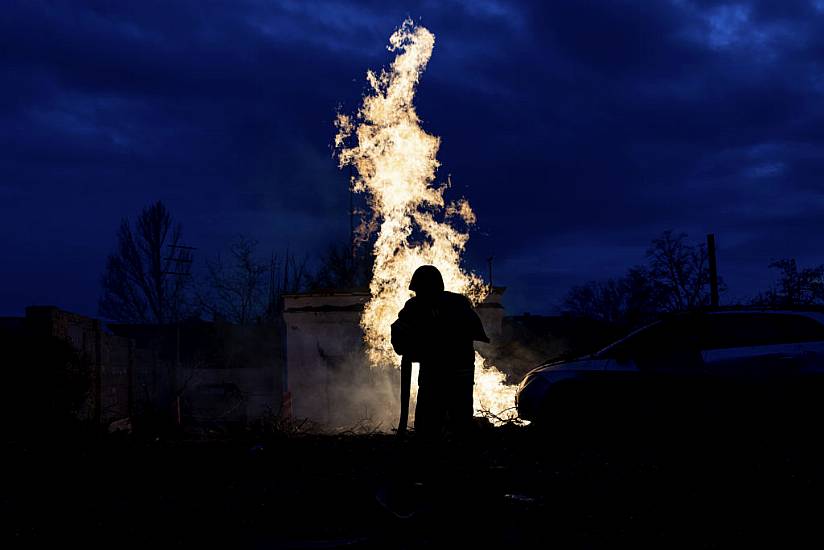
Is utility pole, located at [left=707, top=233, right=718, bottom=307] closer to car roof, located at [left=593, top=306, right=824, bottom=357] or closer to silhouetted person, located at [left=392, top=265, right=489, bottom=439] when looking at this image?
car roof, located at [left=593, top=306, right=824, bottom=357]

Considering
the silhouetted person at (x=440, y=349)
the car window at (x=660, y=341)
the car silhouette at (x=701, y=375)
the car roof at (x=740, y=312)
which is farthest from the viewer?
the car window at (x=660, y=341)

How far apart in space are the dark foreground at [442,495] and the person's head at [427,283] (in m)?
1.27

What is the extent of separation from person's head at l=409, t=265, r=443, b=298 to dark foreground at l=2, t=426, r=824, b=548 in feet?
4.16

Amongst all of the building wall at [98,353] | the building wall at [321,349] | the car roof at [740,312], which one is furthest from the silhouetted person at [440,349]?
the building wall at [321,349]

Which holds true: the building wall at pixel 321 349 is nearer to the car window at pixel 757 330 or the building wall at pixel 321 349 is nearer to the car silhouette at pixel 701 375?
the car silhouette at pixel 701 375

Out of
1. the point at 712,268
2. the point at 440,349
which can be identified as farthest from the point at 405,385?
the point at 712,268

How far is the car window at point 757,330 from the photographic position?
814cm

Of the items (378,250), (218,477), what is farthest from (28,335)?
(378,250)

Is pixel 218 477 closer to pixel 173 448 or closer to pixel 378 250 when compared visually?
pixel 173 448

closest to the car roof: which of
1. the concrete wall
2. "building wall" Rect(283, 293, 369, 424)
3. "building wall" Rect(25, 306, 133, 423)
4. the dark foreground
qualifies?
the dark foreground

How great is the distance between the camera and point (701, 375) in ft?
27.9

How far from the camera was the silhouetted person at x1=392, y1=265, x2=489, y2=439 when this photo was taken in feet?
18.6

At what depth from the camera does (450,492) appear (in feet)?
20.1

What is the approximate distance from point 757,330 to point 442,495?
472 cm
